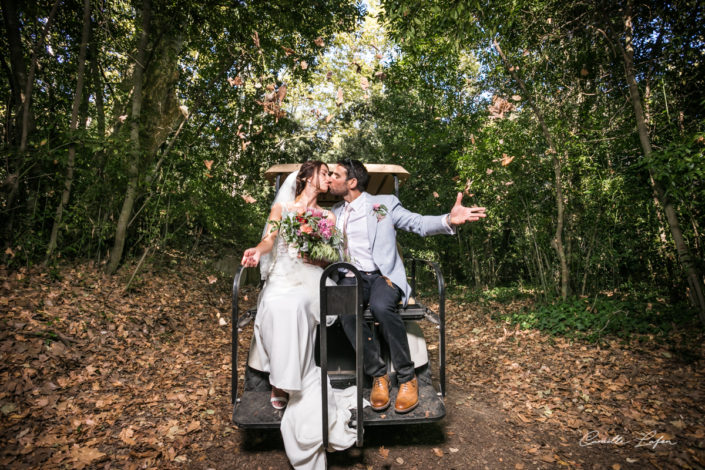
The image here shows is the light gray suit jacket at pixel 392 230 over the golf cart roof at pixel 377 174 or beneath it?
beneath

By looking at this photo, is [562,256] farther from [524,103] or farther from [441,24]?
[441,24]

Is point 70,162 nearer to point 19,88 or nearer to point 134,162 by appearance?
point 134,162

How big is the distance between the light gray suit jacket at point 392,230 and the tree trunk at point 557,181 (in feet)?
11.7

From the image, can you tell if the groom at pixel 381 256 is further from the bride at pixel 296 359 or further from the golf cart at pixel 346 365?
the bride at pixel 296 359

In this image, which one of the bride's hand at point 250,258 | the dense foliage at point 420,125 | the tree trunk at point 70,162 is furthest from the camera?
the tree trunk at point 70,162

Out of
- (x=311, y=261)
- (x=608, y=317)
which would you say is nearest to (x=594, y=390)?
(x=608, y=317)

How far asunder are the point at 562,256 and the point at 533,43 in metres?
3.57

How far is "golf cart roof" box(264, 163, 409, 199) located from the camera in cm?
395

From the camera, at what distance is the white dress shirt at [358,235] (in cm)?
345

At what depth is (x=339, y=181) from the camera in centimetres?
369

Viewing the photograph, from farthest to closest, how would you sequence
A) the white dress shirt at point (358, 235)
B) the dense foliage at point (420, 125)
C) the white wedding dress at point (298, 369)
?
the dense foliage at point (420, 125) → the white dress shirt at point (358, 235) → the white wedding dress at point (298, 369)

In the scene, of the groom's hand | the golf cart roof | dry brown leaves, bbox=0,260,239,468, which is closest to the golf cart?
the groom's hand

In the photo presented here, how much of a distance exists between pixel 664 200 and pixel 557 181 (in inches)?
62.3

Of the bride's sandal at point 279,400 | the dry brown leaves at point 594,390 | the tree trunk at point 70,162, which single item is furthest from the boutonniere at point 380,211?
the tree trunk at point 70,162
